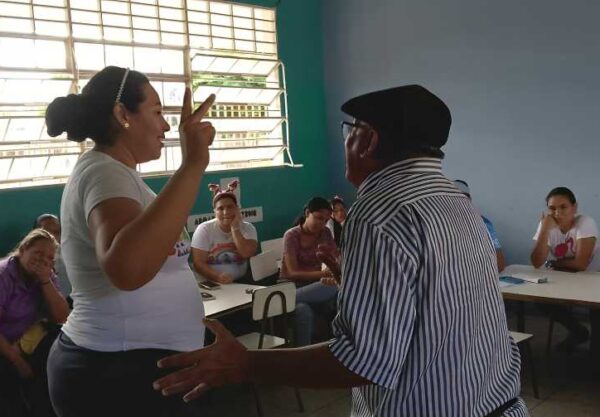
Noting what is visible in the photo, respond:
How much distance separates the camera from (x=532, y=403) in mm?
3752

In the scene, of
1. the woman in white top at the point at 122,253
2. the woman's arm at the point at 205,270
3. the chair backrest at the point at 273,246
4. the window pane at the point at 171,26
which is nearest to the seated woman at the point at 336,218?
the chair backrest at the point at 273,246

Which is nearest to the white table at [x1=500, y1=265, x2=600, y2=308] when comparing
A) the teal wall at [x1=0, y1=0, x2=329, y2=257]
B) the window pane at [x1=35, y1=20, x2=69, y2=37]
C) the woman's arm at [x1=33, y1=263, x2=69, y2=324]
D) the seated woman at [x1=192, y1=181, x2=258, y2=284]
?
the seated woman at [x1=192, y1=181, x2=258, y2=284]

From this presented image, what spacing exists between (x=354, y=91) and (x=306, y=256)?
8.01 feet

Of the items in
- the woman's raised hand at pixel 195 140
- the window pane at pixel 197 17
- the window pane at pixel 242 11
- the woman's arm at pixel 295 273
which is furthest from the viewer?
the window pane at pixel 242 11

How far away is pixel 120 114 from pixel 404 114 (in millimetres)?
730

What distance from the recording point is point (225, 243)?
4.82 m

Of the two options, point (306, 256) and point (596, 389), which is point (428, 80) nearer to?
point (306, 256)

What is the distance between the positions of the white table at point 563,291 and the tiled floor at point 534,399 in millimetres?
249

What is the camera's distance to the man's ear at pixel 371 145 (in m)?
1.15

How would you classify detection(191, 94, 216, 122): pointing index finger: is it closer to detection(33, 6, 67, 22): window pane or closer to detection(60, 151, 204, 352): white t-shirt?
detection(60, 151, 204, 352): white t-shirt

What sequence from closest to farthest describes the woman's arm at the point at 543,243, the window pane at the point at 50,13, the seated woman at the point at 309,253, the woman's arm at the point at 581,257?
the woman's arm at the point at 581,257, the woman's arm at the point at 543,243, the window pane at the point at 50,13, the seated woman at the point at 309,253

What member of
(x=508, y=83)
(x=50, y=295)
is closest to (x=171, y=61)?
(x=50, y=295)

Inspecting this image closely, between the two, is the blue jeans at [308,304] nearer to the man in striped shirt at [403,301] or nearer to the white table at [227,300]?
the white table at [227,300]

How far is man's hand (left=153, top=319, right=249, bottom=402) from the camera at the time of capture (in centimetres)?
111
